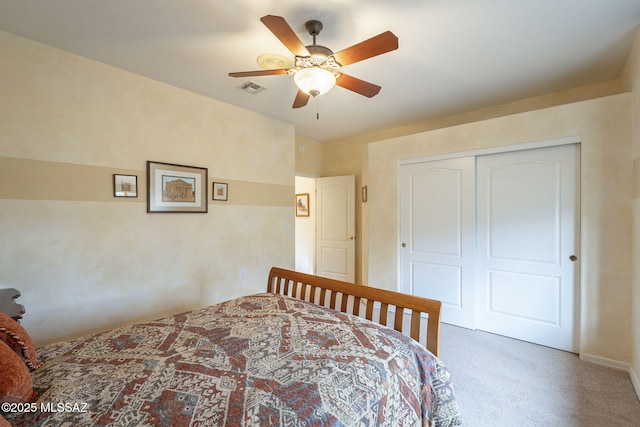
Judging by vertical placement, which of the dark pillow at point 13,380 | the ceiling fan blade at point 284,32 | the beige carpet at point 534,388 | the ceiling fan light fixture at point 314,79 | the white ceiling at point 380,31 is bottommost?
the beige carpet at point 534,388

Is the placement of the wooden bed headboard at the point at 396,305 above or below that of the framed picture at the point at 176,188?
below

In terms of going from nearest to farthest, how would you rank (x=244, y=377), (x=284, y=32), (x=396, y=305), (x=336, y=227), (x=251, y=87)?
(x=244, y=377) → (x=284, y=32) → (x=396, y=305) → (x=251, y=87) → (x=336, y=227)

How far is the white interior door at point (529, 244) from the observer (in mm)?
2652

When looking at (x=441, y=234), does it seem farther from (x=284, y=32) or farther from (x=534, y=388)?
(x=284, y=32)

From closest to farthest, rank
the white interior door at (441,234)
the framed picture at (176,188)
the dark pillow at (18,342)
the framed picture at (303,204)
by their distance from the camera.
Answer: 1. the dark pillow at (18,342)
2. the framed picture at (176,188)
3. the white interior door at (441,234)
4. the framed picture at (303,204)

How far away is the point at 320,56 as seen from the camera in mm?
1873

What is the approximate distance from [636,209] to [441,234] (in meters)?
1.60

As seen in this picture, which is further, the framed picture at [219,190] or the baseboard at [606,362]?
the framed picture at [219,190]

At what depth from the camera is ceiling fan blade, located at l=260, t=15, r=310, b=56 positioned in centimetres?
145

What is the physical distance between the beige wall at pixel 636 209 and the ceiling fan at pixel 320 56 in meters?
2.05

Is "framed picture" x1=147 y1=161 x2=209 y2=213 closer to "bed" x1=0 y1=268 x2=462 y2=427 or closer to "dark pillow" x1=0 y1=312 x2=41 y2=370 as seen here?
"bed" x1=0 y1=268 x2=462 y2=427

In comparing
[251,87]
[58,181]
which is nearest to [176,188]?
[58,181]

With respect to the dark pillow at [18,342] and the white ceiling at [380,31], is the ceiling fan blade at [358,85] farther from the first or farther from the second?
the dark pillow at [18,342]

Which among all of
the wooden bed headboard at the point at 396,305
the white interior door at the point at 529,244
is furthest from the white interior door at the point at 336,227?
the wooden bed headboard at the point at 396,305
